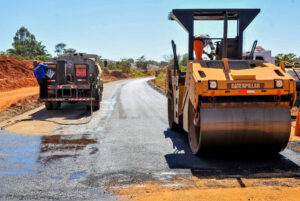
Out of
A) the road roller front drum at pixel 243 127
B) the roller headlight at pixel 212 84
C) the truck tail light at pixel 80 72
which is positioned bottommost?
the road roller front drum at pixel 243 127

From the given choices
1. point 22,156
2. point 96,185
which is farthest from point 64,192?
point 22,156

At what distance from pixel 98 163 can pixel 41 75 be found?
27.4ft

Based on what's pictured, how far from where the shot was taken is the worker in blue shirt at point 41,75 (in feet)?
43.5

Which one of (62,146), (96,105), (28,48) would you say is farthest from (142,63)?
(62,146)

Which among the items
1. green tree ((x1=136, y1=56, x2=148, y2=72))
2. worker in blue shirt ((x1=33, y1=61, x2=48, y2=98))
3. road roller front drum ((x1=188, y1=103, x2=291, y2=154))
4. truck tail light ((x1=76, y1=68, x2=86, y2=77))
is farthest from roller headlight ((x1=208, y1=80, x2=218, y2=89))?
green tree ((x1=136, y1=56, x2=148, y2=72))

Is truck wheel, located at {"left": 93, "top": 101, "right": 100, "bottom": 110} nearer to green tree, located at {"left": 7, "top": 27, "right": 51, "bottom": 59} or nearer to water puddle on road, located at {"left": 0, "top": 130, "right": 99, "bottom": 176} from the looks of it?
water puddle on road, located at {"left": 0, "top": 130, "right": 99, "bottom": 176}

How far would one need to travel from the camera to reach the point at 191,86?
5914mm

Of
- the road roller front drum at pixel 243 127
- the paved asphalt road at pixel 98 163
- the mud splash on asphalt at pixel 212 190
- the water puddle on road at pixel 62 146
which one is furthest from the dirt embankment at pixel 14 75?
the mud splash on asphalt at pixel 212 190

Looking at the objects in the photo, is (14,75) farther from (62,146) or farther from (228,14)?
(228,14)

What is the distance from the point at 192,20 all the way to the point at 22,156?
4528 mm

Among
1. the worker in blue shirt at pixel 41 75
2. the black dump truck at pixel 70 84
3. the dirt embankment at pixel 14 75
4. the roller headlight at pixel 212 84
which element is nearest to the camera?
the roller headlight at pixel 212 84

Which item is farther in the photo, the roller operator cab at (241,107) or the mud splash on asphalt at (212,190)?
the roller operator cab at (241,107)

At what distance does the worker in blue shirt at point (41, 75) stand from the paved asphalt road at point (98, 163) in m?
4.46

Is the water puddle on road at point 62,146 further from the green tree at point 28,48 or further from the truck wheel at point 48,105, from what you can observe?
the green tree at point 28,48
